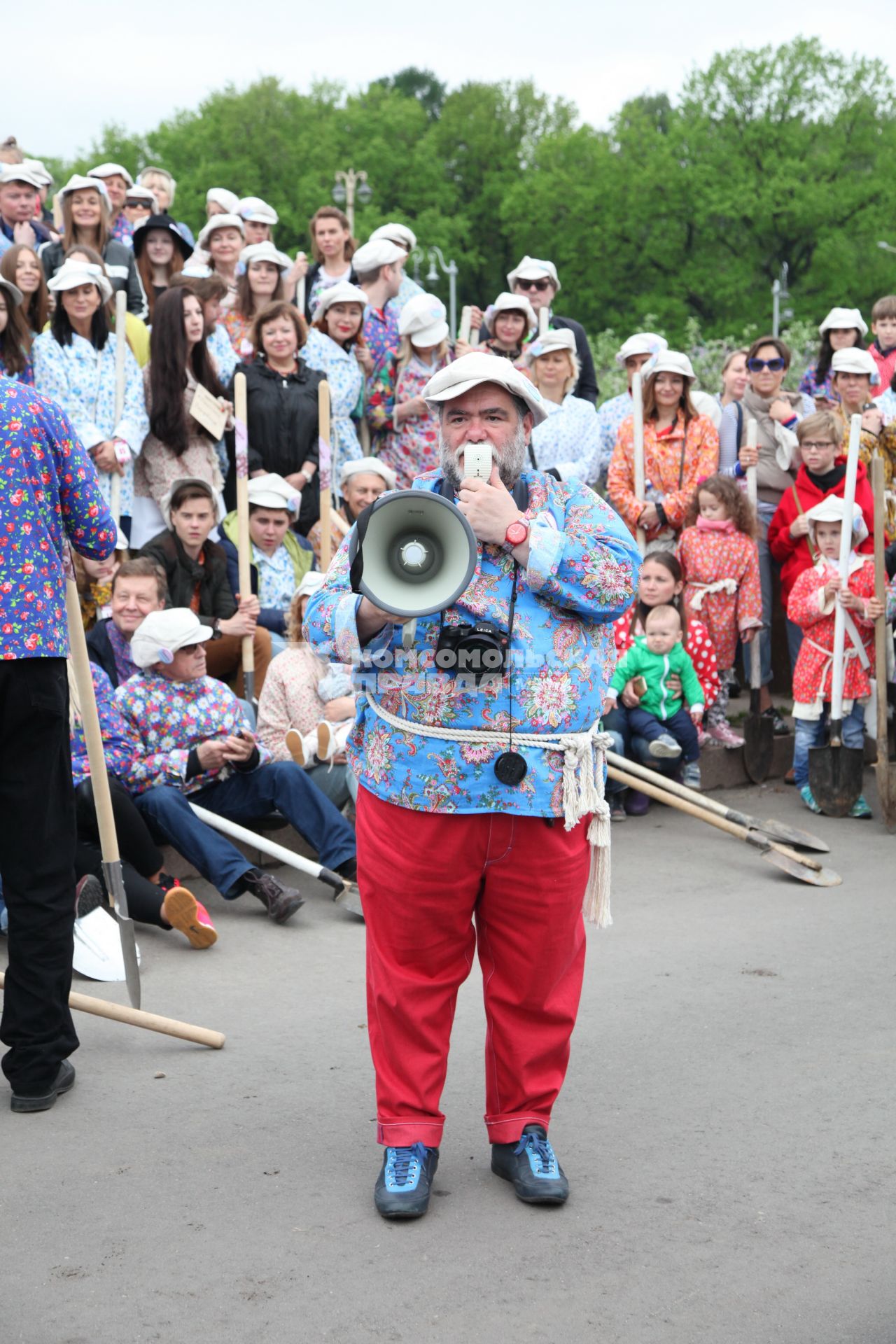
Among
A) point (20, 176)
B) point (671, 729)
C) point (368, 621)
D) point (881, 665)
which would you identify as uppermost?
point (20, 176)

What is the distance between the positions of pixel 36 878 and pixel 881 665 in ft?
16.9

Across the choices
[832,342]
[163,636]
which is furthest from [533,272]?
[163,636]

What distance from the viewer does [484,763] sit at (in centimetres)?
369

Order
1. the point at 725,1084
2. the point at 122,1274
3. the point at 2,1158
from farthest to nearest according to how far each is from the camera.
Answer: the point at 725,1084 < the point at 2,1158 < the point at 122,1274

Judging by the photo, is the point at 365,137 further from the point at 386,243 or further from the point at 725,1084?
the point at 725,1084

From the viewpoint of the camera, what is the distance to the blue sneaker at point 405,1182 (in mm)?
3670

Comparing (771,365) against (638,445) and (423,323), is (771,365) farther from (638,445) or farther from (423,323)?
(423,323)

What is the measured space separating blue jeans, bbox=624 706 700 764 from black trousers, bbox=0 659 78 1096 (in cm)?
425

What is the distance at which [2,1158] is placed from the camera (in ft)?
13.2

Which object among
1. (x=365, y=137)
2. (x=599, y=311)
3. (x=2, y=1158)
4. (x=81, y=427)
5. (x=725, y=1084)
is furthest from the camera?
(x=365, y=137)

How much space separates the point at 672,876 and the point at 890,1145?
10.0ft

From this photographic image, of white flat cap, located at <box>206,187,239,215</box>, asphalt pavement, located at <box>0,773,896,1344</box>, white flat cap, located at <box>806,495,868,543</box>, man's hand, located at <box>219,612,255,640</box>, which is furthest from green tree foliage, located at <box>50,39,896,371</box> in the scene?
asphalt pavement, located at <box>0,773,896,1344</box>

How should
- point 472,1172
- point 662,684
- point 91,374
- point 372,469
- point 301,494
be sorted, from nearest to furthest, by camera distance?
point 472,1172 < point 91,374 < point 662,684 < point 372,469 < point 301,494

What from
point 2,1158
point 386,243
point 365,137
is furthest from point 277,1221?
point 365,137
